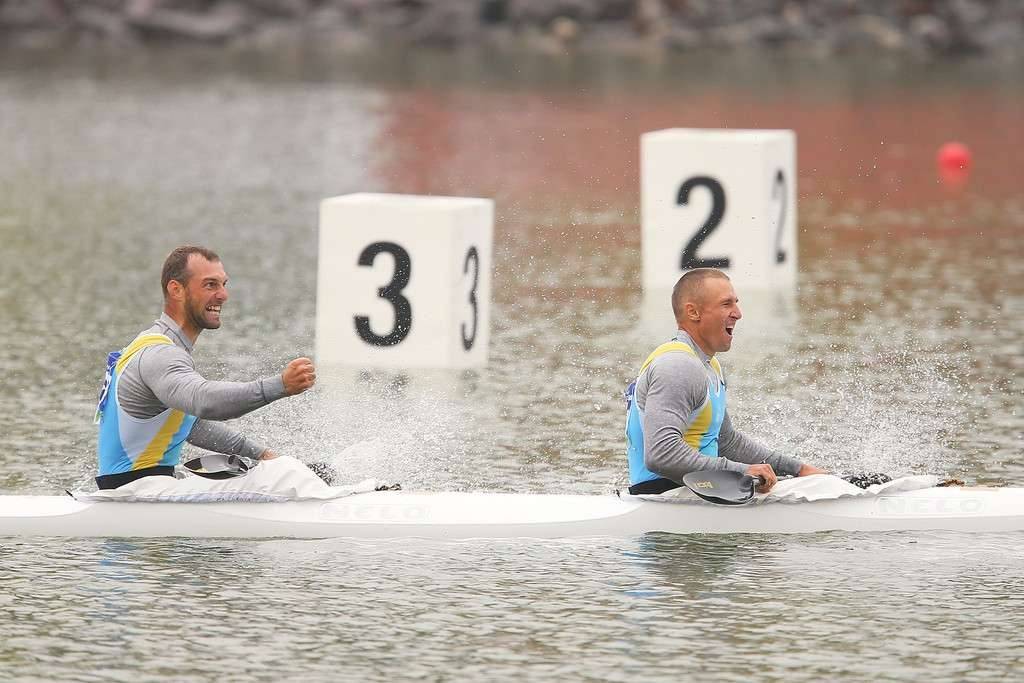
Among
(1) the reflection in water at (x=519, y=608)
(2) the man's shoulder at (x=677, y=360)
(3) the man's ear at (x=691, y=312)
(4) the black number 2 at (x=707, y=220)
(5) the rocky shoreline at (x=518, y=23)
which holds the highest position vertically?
(5) the rocky shoreline at (x=518, y=23)

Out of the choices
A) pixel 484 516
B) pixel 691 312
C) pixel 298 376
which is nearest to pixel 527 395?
pixel 484 516

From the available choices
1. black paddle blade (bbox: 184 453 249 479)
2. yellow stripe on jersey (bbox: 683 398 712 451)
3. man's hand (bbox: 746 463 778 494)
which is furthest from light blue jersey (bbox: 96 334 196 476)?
man's hand (bbox: 746 463 778 494)

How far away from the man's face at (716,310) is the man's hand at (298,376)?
1.65 meters

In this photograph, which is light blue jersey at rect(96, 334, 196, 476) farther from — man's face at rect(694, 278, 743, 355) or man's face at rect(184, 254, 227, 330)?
man's face at rect(694, 278, 743, 355)

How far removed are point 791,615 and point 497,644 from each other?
1155 millimetres

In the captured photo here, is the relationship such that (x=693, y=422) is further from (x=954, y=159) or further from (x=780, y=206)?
(x=954, y=159)

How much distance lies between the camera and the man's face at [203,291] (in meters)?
9.25

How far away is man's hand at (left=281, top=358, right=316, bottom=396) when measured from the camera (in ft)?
29.1

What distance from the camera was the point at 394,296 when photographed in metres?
14.1

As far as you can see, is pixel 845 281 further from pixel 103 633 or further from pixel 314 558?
pixel 103 633

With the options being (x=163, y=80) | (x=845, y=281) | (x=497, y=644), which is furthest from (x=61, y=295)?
(x=163, y=80)

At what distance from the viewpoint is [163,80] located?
134ft

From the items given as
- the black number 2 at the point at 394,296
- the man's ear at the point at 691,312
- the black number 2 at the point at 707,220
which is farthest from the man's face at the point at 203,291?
the black number 2 at the point at 707,220

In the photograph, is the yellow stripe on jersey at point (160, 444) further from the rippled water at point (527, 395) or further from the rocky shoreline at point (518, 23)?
the rocky shoreline at point (518, 23)
